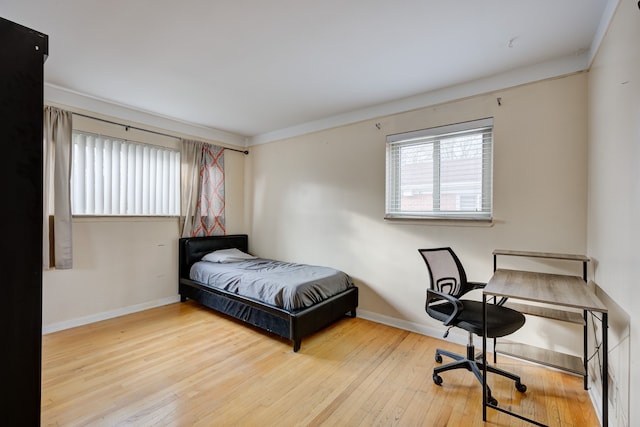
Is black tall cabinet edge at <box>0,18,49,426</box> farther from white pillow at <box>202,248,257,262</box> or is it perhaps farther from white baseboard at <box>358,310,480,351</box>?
white pillow at <box>202,248,257,262</box>

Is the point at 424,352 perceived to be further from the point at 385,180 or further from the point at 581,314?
the point at 385,180

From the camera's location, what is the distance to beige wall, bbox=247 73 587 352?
2.34 m

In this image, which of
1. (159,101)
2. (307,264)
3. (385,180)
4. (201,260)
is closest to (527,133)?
(385,180)

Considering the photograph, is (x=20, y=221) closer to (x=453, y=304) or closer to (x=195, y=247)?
(x=453, y=304)

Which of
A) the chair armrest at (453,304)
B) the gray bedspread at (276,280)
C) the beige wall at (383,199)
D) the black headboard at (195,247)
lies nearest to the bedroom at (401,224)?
the beige wall at (383,199)

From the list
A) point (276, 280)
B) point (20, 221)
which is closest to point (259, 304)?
point (276, 280)

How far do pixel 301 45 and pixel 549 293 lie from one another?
2372mm

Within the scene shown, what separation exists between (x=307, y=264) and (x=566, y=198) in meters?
2.86

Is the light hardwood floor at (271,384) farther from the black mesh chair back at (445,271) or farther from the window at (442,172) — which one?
the window at (442,172)

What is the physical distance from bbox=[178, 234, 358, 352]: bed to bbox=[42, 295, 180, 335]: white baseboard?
0.85ft

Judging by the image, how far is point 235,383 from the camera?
84.7 inches

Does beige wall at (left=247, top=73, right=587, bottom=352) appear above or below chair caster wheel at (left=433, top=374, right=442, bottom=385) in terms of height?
above

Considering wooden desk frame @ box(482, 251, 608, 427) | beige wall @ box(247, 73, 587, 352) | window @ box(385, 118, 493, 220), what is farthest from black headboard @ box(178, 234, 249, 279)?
wooden desk frame @ box(482, 251, 608, 427)

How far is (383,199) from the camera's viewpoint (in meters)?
3.33
